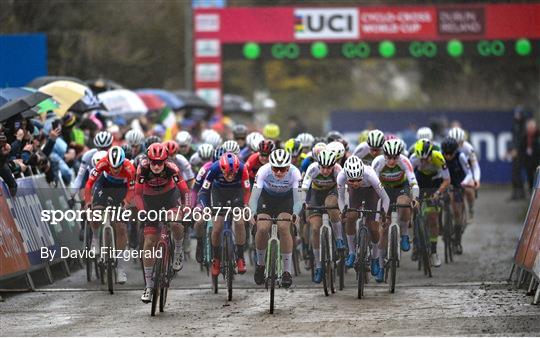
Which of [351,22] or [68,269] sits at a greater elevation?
[351,22]

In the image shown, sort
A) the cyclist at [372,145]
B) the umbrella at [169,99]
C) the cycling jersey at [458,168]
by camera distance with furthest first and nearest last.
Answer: the umbrella at [169,99] < the cycling jersey at [458,168] < the cyclist at [372,145]

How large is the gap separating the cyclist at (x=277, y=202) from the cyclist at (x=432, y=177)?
3419mm

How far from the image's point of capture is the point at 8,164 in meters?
17.3

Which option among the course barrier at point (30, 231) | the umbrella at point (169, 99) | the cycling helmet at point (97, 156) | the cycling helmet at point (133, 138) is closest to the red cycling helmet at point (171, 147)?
the cycling helmet at point (97, 156)

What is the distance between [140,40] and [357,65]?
81.7ft

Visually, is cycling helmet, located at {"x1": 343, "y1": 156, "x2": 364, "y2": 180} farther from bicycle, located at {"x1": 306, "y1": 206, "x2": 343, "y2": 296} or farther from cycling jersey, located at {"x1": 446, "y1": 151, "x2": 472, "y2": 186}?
cycling jersey, located at {"x1": 446, "y1": 151, "x2": 472, "y2": 186}

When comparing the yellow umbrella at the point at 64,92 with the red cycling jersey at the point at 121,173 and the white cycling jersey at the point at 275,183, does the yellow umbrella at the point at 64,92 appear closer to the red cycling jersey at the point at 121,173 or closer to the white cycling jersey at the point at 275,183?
the red cycling jersey at the point at 121,173

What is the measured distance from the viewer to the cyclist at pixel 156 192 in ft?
49.1

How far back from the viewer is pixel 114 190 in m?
17.0

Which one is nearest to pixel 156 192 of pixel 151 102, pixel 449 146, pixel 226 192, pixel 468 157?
pixel 226 192

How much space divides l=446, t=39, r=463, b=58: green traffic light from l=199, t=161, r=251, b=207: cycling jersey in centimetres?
1914

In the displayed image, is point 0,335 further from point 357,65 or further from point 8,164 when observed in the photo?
point 357,65

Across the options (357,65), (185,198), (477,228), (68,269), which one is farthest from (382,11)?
(357,65)

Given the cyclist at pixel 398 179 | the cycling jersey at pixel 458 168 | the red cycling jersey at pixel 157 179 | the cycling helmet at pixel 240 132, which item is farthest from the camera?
the cycling helmet at pixel 240 132
